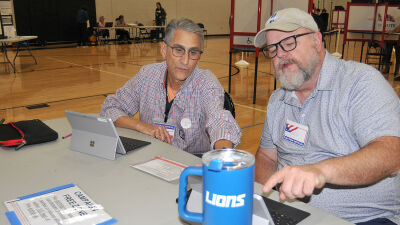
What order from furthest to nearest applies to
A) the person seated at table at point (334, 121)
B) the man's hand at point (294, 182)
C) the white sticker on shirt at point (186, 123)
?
the white sticker on shirt at point (186, 123)
the person seated at table at point (334, 121)
the man's hand at point (294, 182)


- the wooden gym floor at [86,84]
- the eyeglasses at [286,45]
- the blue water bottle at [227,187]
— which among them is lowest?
the wooden gym floor at [86,84]

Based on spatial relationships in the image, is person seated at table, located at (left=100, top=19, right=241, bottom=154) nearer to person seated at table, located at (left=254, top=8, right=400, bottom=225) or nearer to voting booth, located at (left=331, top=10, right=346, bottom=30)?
person seated at table, located at (left=254, top=8, right=400, bottom=225)

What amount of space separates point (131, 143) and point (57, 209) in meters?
0.65

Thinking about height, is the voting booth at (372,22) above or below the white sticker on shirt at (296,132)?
above

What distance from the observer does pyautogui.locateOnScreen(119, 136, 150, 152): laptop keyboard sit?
64.5 inches

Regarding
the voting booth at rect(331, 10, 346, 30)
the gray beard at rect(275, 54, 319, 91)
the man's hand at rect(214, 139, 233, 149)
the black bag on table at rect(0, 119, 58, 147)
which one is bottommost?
the man's hand at rect(214, 139, 233, 149)

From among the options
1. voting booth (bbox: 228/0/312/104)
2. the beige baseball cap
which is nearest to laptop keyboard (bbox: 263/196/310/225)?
the beige baseball cap

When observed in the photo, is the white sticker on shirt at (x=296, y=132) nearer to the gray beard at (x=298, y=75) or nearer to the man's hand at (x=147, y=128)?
the gray beard at (x=298, y=75)

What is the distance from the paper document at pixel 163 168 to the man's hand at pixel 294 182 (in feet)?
1.62

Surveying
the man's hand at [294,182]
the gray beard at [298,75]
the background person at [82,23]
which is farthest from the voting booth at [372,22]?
the background person at [82,23]

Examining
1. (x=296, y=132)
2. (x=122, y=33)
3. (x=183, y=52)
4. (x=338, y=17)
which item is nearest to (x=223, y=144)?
(x=296, y=132)

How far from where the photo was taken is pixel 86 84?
23.2 ft

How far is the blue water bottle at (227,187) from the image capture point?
662 millimetres

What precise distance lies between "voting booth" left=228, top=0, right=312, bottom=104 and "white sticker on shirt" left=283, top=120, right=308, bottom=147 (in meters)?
3.97
